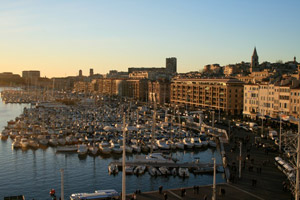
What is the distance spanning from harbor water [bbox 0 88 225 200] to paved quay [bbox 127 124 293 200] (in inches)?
62.8

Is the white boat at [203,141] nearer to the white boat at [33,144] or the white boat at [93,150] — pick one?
the white boat at [93,150]

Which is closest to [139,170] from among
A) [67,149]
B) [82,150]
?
[82,150]

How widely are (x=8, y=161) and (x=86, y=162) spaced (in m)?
5.96

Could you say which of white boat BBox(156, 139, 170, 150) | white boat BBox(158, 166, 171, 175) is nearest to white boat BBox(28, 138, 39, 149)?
white boat BBox(156, 139, 170, 150)

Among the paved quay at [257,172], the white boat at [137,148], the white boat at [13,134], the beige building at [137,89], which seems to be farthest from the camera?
the beige building at [137,89]

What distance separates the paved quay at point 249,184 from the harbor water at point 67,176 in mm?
1595

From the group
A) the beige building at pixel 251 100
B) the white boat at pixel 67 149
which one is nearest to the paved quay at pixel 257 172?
the white boat at pixel 67 149

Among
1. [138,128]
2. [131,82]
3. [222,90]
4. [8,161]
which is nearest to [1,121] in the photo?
[138,128]

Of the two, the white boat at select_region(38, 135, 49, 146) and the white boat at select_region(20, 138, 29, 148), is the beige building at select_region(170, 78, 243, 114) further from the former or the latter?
the white boat at select_region(20, 138, 29, 148)

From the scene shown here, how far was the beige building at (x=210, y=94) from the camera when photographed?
52.9 metres

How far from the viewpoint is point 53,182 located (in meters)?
22.0

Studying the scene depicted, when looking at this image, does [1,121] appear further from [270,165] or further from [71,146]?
[270,165]

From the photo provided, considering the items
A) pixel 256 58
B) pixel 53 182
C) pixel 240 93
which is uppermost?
pixel 256 58

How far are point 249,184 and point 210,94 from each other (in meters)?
39.2
